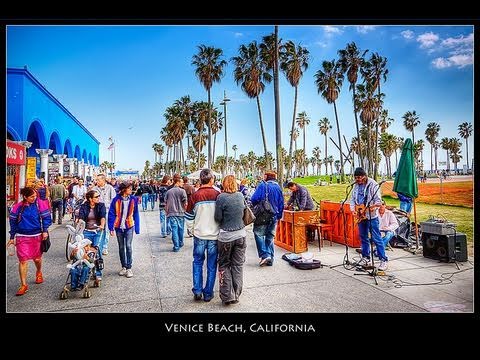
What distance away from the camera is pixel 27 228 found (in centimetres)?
432

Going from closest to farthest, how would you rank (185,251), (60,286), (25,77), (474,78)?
(474,78) → (25,77) → (60,286) → (185,251)

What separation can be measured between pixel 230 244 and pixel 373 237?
3.08 m

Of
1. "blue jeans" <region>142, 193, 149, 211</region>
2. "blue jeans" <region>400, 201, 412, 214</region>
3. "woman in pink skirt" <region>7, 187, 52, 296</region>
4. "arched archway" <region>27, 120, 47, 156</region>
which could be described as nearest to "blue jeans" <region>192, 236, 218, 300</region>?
"woman in pink skirt" <region>7, 187, 52, 296</region>

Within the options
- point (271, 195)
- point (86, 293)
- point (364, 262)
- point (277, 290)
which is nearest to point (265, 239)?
point (271, 195)

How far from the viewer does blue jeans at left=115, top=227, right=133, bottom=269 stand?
514 cm

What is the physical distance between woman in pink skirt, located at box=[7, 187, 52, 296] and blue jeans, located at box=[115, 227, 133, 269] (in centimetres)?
114

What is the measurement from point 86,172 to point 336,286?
99.7 feet

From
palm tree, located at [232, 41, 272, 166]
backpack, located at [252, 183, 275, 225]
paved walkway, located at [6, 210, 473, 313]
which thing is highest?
palm tree, located at [232, 41, 272, 166]

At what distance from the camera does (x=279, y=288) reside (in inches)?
169

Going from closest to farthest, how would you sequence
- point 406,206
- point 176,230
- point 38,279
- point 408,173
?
point 38,279, point 408,173, point 176,230, point 406,206

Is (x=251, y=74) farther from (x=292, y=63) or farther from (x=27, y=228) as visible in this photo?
(x=27, y=228)

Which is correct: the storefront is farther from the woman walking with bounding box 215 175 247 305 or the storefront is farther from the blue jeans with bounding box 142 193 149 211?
the blue jeans with bounding box 142 193 149 211
